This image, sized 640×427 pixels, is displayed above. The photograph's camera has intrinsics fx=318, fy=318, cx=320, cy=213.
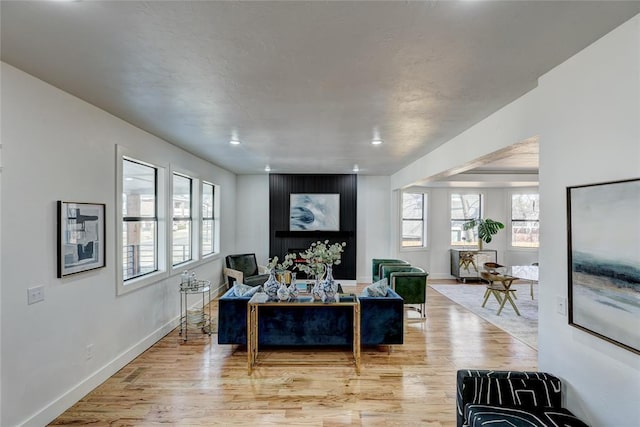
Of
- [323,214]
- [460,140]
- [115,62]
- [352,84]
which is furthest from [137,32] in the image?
[323,214]

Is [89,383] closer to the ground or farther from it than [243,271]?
closer to the ground

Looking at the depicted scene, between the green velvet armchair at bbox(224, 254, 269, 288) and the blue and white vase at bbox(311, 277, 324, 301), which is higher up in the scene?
the blue and white vase at bbox(311, 277, 324, 301)

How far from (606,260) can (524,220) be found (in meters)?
7.91

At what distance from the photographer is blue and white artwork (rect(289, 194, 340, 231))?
7.71 metres

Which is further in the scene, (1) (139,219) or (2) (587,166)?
(1) (139,219)

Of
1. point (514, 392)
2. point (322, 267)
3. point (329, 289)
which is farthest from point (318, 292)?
point (514, 392)

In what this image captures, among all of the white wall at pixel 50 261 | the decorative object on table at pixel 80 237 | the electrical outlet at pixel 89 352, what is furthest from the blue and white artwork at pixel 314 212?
the electrical outlet at pixel 89 352

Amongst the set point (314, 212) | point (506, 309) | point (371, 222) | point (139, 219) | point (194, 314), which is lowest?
point (506, 309)

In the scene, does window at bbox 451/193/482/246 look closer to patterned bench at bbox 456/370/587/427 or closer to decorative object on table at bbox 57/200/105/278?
patterned bench at bbox 456/370/587/427

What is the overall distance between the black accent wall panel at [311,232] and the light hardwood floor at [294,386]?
11.3 ft

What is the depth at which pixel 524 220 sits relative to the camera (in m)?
8.59

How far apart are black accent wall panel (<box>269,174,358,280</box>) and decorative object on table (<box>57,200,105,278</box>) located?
15.5 feet

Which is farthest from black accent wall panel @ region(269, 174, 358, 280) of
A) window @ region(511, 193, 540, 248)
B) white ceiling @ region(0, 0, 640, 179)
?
window @ region(511, 193, 540, 248)

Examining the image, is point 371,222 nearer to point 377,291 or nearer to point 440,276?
point 440,276
